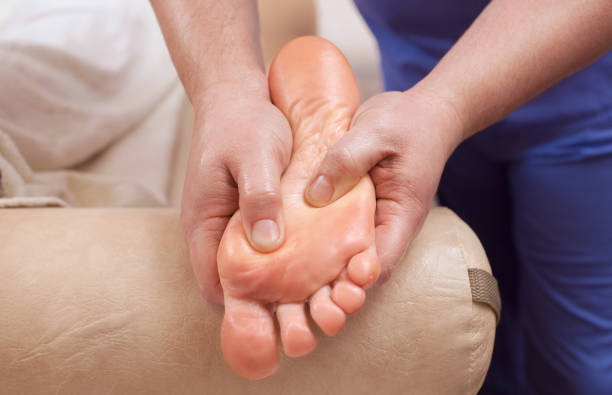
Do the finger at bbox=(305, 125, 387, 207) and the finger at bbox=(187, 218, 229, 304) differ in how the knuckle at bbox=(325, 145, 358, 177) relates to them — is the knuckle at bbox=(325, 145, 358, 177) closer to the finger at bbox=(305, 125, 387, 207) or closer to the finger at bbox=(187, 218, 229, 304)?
the finger at bbox=(305, 125, 387, 207)

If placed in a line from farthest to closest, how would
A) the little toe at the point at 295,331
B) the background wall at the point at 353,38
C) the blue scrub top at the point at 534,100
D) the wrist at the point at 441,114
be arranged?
1. the background wall at the point at 353,38
2. the blue scrub top at the point at 534,100
3. the wrist at the point at 441,114
4. the little toe at the point at 295,331

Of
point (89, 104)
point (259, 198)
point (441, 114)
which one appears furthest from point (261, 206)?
point (89, 104)

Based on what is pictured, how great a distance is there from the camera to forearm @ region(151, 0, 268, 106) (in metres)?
0.62

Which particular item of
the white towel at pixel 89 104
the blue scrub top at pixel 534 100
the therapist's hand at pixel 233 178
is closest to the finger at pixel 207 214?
the therapist's hand at pixel 233 178

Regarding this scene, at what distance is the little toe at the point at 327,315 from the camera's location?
44cm

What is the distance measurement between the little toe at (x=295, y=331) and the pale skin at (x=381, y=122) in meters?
0.06

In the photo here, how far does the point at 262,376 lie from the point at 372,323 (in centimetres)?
12

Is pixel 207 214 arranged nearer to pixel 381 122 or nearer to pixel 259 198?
pixel 259 198

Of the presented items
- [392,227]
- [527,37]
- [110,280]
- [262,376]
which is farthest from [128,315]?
[527,37]

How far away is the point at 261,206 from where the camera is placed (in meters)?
0.47

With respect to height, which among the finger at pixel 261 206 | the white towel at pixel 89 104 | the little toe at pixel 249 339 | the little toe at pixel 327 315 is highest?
the finger at pixel 261 206

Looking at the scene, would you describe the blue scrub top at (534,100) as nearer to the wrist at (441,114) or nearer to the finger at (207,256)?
the wrist at (441,114)

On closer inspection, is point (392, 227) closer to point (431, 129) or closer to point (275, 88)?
point (431, 129)

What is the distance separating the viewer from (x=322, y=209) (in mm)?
498
